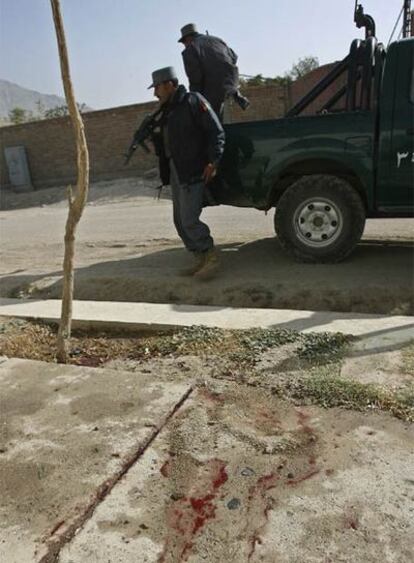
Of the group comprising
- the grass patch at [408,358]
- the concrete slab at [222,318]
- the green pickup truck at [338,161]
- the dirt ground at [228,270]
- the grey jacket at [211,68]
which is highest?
the grey jacket at [211,68]

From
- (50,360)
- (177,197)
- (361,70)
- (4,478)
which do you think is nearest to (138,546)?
(4,478)

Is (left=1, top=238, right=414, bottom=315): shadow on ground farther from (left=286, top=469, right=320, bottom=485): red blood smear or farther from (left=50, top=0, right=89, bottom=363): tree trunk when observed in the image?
(left=286, top=469, right=320, bottom=485): red blood smear

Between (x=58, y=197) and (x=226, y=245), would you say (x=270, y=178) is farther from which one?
(x=58, y=197)

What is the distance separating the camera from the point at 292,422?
2.59 m

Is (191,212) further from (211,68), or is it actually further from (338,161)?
(211,68)

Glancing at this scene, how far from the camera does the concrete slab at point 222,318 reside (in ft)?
11.4

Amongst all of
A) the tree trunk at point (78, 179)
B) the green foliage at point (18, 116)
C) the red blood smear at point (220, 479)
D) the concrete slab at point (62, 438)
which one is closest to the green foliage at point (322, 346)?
the concrete slab at point (62, 438)

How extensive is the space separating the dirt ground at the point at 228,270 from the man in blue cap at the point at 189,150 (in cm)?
39

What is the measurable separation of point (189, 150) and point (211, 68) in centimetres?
144

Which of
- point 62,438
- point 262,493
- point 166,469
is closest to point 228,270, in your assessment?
point 62,438

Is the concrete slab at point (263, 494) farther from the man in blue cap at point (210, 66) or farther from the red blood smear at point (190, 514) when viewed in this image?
the man in blue cap at point (210, 66)

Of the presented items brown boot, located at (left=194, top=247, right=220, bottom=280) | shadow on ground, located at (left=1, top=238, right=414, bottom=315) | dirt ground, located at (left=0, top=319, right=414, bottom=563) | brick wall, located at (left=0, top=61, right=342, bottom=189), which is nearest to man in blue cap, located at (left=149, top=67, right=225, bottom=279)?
brown boot, located at (left=194, top=247, right=220, bottom=280)

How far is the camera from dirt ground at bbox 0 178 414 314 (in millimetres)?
4430

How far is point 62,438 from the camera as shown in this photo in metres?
2.51
